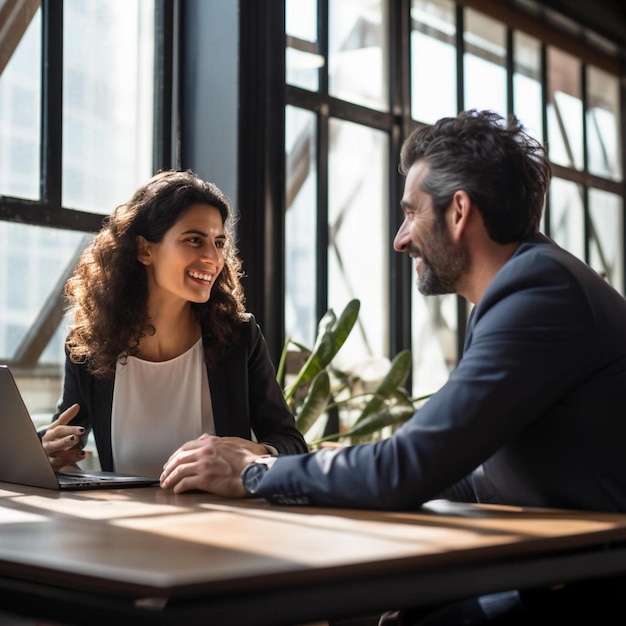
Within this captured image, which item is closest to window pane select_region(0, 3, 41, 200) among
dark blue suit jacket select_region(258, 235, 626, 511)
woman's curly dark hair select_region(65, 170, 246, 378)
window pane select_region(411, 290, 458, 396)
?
woman's curly dark hair select_region(65, 170, 246, 378)

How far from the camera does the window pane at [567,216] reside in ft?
24.0

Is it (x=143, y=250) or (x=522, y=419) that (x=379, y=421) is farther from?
(x=522, y=419)

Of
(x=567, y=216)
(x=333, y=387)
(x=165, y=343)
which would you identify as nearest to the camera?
(x=165, y=343)

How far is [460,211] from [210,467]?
683 millimetres

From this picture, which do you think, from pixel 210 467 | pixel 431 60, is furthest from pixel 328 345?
pixel 431 60

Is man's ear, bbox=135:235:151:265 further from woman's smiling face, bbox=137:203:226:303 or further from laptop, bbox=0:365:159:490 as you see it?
laptop, bbox=0:365:159:490

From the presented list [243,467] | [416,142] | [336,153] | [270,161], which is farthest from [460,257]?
[336,153]

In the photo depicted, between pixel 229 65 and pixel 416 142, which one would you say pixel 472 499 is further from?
pixel 229 65

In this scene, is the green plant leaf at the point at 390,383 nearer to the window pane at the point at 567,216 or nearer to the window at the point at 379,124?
the window at the point at 379,124

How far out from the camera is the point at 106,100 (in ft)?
13.9

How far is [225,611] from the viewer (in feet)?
3.06

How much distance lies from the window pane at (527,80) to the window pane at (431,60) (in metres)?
0.81

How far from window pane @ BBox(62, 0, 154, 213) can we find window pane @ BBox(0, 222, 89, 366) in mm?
189

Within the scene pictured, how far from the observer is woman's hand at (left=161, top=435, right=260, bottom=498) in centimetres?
179
